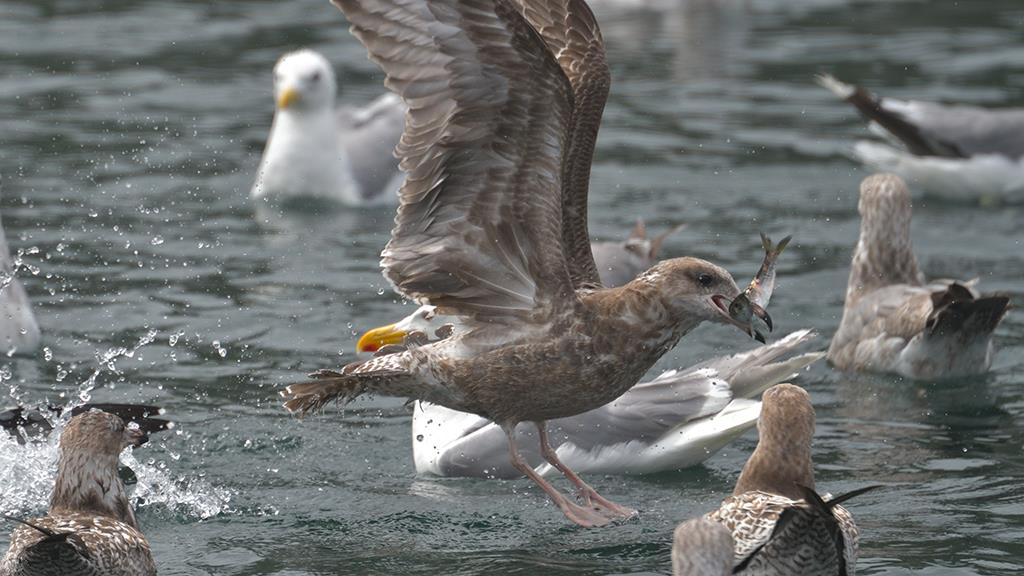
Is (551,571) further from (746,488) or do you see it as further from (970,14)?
(970,14)

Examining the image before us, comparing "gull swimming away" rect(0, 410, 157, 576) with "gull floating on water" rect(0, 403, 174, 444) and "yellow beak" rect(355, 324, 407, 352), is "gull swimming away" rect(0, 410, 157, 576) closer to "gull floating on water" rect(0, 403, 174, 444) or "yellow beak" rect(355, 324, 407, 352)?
"gull floating on water" rect(0, 403, 174, 444)

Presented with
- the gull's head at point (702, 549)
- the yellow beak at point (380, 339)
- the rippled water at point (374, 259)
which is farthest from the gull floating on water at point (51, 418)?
the gull's head at point (702, 549)

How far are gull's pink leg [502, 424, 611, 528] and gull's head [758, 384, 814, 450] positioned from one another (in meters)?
1.00

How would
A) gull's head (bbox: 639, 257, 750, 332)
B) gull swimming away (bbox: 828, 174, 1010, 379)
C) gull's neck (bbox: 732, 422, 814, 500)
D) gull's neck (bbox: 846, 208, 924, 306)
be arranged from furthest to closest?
gull's neck (bbox: 846, 208, 924, 306)
gull swimming away (bbox: 828, 174, 1010, 379)
gull's head (bbox: 639, 257, 750, 332)
gull's neck (bbox: 732, 422, 814, 500)

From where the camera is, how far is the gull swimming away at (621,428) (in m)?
8.22

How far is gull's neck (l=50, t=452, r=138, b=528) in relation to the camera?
6801mm

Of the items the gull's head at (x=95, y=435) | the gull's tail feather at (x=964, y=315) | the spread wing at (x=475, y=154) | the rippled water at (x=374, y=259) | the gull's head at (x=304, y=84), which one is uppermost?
the spread wing at (x=475, y=154)

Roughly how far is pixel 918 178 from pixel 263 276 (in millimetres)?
5113

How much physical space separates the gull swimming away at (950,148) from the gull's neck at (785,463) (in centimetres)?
724

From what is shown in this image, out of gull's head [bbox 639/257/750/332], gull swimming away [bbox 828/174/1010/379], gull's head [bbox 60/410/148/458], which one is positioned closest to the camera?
gull's head [bbox 60/410/148/458]

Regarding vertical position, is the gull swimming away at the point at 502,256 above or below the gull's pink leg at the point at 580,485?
above

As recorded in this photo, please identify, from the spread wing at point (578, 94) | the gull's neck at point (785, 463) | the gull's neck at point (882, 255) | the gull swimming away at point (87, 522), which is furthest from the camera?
the gull's neck at point (882, 255)

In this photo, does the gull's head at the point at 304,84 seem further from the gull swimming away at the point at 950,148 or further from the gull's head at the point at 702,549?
the gull's head at the point at 702,549

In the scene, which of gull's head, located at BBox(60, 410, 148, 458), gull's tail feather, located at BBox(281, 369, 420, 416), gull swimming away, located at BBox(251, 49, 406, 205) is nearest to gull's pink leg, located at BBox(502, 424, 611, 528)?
gull's tail feather, located at BBox(281, 369, 420, 416)
